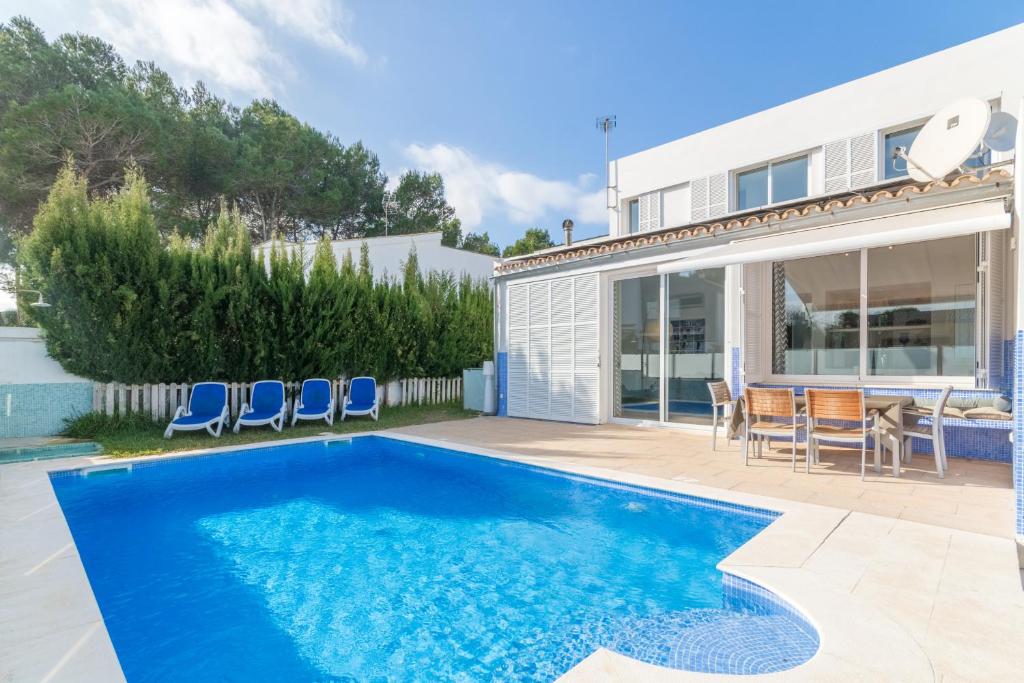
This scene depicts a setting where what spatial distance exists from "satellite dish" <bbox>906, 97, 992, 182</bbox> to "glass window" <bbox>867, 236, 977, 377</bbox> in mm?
1723

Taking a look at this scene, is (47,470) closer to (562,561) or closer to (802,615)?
(562,561)

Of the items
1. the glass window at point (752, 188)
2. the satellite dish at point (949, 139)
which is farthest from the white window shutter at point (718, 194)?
the satellite dish at point (949, 139)

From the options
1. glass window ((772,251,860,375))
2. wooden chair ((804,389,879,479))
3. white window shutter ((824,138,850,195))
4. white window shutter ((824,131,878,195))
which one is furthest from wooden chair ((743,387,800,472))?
white window shutter ((824,138,850,195))

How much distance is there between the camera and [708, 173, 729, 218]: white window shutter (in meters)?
15.9

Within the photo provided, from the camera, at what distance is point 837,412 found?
6.82m

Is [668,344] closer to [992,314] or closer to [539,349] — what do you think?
[539,349]

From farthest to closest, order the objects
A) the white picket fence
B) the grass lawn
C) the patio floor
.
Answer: the white picket fence → the grass lawn → the patio floor

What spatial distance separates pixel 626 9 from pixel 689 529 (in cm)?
1517

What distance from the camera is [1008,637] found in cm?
302

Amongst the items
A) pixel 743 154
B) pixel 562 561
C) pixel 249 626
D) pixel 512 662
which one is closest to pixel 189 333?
pixel 249 626

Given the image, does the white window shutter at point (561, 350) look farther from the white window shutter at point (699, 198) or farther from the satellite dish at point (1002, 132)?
the satellite dish at point (1002, 132)

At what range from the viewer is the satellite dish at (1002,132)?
775cm

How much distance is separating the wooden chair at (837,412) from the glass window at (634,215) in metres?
13.1

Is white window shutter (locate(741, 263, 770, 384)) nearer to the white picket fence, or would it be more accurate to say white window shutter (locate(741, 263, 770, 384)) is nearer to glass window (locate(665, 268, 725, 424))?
glass window (locate(665, 268, 725, 424))
